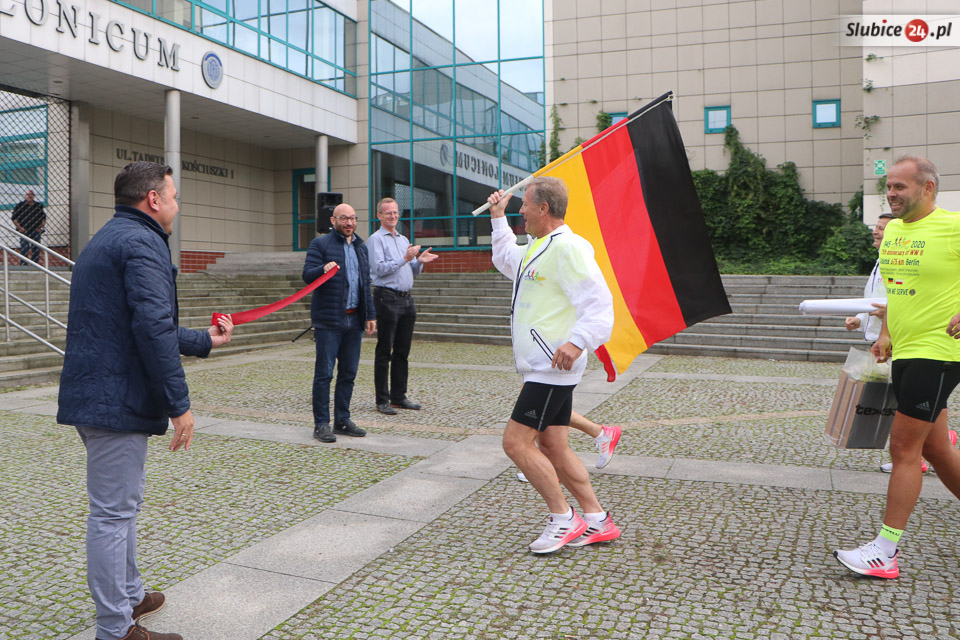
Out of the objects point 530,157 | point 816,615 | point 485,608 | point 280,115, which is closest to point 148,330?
point 485,608

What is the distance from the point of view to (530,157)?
24219 mm

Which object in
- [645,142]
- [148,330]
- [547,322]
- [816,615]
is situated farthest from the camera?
[645,142]

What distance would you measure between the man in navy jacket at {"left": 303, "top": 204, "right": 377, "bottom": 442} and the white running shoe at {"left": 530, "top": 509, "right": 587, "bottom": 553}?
2951 mm

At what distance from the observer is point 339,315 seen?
6.47m

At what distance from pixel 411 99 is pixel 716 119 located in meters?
9.35

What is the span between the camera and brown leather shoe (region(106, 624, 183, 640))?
2773mm

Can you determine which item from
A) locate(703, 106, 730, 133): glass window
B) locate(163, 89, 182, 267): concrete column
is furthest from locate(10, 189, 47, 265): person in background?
locate(703, 106, 730, 133): glass window

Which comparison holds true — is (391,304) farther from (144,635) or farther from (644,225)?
(144,635)

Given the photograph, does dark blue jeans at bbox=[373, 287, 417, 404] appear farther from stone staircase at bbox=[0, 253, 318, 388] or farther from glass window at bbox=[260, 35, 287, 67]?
glass window at bbox=[260, 35, 287, 67]

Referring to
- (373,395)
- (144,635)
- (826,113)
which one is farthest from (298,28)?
(144,635)

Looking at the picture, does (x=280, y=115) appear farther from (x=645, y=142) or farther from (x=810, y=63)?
(x=645, y=142)

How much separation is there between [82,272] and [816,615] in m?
3.08

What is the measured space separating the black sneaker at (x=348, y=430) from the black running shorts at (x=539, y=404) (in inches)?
120

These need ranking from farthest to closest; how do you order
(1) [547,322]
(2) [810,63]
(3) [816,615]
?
(2) [810,63], (1) [547,322], (3) [816,615]
